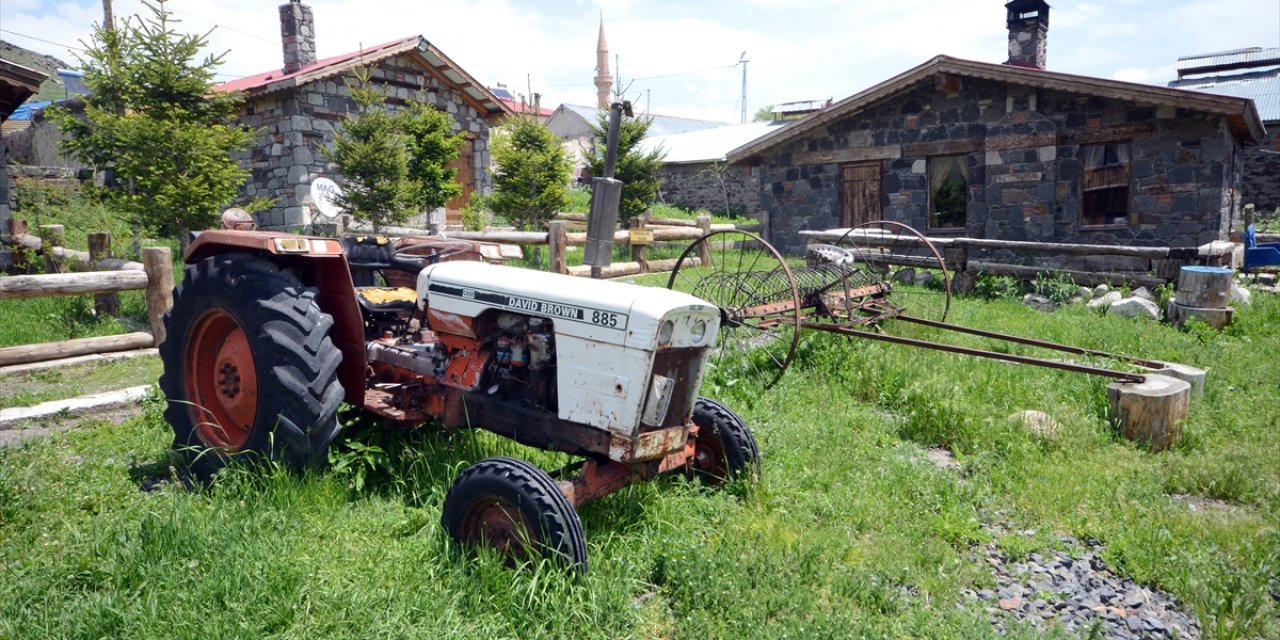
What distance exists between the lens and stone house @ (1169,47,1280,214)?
64.2 ft

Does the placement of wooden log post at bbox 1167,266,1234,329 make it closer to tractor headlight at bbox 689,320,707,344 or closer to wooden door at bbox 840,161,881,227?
wooden door at bbox 840,161,881,227

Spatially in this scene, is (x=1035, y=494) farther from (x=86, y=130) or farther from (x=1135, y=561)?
(x=86, y=130)

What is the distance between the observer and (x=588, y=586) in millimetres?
2947

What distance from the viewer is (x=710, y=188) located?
80.4 feet

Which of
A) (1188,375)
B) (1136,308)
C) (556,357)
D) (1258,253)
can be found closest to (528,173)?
(1136,308)

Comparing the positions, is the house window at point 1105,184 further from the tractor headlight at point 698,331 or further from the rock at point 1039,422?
the tractor headlight at point 698,331

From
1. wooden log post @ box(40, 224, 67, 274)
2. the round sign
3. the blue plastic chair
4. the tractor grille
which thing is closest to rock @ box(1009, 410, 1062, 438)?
the tractor grille

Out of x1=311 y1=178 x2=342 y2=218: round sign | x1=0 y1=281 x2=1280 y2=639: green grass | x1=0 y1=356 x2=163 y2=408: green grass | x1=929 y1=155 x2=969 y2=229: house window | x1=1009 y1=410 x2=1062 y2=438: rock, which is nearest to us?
x1=0 y1=281 x2=1280 y2=639: green grass

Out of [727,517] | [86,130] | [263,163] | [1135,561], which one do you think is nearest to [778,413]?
[727,517]

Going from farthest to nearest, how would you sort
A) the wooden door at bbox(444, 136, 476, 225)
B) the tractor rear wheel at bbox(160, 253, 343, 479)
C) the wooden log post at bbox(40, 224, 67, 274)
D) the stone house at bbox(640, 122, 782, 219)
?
the stone house at bbox(640, 122, 782, 219)
the wooden door at bbox(444, 136, 476, 225)
the wooden log post at bbox(40, 224, 67, 274)
the tractor rear wheel at bbox(160, 253, 343, 479)

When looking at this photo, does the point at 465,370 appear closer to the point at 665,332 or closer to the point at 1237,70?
the point at 665,332

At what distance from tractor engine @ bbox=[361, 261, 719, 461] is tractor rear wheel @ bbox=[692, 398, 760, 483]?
508 mm

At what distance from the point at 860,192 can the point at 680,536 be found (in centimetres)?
1262

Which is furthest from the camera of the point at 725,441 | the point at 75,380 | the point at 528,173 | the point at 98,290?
the point at 528,173
